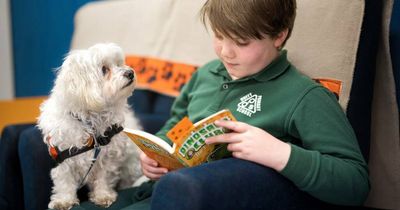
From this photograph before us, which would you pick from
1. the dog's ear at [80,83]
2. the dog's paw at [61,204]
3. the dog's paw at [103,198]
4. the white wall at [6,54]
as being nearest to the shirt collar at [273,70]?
the dog's ear at [80,83]

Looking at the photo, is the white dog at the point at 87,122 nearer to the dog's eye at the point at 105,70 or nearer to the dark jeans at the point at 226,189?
the dog's eye at the point at 105,70

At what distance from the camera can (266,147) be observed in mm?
944

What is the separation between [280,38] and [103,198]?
0.74 metres

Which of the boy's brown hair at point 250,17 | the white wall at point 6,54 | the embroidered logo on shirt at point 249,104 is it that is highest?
the boy's brown hair at point 250,17

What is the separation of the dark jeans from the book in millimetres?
85

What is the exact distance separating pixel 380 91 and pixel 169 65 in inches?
37.9

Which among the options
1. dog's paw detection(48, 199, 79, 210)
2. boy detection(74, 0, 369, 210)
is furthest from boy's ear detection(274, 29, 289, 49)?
dog's paw detection(48, 199, 79, 210)

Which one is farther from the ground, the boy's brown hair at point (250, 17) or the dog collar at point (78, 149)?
the boy's brown hair at point (250, 17)

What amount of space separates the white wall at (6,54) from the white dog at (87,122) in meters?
2.00

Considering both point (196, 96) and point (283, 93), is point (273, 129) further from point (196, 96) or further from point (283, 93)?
point (196, 96)

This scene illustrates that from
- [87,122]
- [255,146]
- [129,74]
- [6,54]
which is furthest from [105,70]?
[6,54]

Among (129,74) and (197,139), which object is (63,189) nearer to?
(129,74)

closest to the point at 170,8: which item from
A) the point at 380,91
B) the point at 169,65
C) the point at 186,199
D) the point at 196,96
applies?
the point at 169,65

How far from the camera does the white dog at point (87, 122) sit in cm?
131
